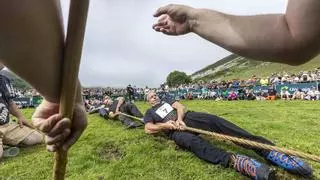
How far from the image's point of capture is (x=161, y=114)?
7.86 metres

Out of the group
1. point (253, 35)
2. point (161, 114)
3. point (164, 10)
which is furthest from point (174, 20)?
point (161, 114)

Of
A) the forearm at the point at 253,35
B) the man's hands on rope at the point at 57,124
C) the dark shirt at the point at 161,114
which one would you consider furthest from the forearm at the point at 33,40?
the dark shirt at the point at 161,114

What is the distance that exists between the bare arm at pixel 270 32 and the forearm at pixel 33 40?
59cm

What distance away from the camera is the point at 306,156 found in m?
3.87

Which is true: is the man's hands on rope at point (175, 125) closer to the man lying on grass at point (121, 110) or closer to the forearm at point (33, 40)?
the man lying on grass at point (121, 110)

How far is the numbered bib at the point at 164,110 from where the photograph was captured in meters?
7.84

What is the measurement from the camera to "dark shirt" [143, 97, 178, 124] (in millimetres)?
7742

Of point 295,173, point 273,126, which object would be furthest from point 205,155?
point 273,126

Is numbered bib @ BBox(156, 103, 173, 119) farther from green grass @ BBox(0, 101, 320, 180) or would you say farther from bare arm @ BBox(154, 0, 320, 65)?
bare arm @ BBox(154, 0, 320, 65)

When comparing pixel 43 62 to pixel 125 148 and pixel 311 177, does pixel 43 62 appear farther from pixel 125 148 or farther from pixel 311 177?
pixel 125 148

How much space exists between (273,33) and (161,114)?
21.3ft

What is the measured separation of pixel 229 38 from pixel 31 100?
99.0 ft

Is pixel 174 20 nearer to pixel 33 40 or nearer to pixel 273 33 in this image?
pixel 273 33

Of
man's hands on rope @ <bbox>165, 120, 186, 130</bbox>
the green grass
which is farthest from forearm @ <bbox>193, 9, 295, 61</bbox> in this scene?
man's hands on rope @ <bbox>165, 120, 186, 130</bbox>
